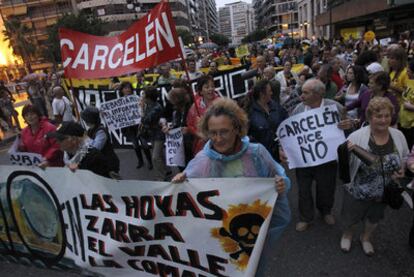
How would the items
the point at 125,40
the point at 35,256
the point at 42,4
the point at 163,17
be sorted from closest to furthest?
the point at 35,256 < the point at 163,17 < the point at 125,40 < the point at 42,4

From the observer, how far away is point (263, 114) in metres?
3.70

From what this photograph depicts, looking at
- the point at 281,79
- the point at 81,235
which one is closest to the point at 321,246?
the point at 81,235

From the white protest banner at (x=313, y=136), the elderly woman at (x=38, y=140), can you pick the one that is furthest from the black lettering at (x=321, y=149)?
the elderly woman at (x=38, y=140)

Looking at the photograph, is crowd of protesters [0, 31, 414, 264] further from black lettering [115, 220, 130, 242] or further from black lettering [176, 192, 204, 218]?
black lettering [115, 220, 130, 242]

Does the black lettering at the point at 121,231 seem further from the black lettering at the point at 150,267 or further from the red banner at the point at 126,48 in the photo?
the red banner at the point at 126,48

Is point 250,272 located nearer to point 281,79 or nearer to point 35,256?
point 35,256

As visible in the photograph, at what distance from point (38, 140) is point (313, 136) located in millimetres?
3073

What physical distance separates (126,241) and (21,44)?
6277 cm

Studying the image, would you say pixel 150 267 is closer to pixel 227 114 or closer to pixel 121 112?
pixel 227 114

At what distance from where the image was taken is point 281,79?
21.9 feet

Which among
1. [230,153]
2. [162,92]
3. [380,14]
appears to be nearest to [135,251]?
[230,153]

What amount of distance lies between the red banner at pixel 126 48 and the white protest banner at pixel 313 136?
1.62 meters

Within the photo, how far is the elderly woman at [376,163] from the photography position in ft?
8.81

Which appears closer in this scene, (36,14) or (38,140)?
(38,140)
